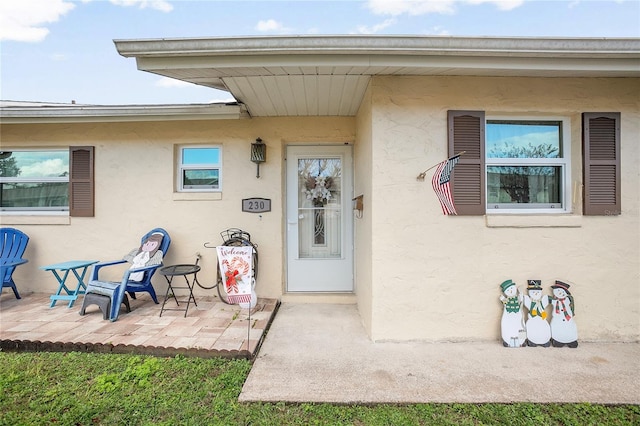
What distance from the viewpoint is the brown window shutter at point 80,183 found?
418cm

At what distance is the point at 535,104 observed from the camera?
9.55ft

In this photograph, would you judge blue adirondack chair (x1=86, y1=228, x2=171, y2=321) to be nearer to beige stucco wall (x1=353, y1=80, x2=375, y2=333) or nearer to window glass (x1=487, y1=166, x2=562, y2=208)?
beige stucco wall (x1=353, y1=80, x2=375, y2=333)

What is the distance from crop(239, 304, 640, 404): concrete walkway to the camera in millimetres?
2035

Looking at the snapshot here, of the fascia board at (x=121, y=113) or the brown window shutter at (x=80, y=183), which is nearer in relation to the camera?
the fascia board at (x=121, y=113)

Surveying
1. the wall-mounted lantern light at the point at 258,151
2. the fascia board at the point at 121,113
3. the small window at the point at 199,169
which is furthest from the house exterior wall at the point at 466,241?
the small window at the point at 199,169

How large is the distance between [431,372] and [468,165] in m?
1.99

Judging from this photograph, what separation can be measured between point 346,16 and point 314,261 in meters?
4.87

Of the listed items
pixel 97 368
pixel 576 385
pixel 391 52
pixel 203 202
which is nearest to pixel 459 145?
pixel 391 52

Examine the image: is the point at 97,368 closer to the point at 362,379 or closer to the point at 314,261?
the point at 362,379

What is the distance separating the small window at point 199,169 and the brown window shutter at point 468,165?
3.20 metres

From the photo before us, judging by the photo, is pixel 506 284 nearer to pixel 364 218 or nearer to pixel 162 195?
pixel 364 218

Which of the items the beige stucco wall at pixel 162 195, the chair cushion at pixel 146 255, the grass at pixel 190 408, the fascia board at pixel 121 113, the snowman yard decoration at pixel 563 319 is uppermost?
the fascia board at pixel 121 113

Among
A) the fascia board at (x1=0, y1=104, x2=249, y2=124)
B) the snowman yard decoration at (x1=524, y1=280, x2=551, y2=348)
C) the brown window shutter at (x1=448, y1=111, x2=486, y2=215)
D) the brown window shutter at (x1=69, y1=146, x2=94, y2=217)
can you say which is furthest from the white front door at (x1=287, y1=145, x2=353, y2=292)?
the brown window shutter at (x1=69, y1=146, x2=94, y2=217)

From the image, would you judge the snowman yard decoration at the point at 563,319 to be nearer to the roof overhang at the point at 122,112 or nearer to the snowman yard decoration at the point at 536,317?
the snowman yard decoration at the point at 536,317
